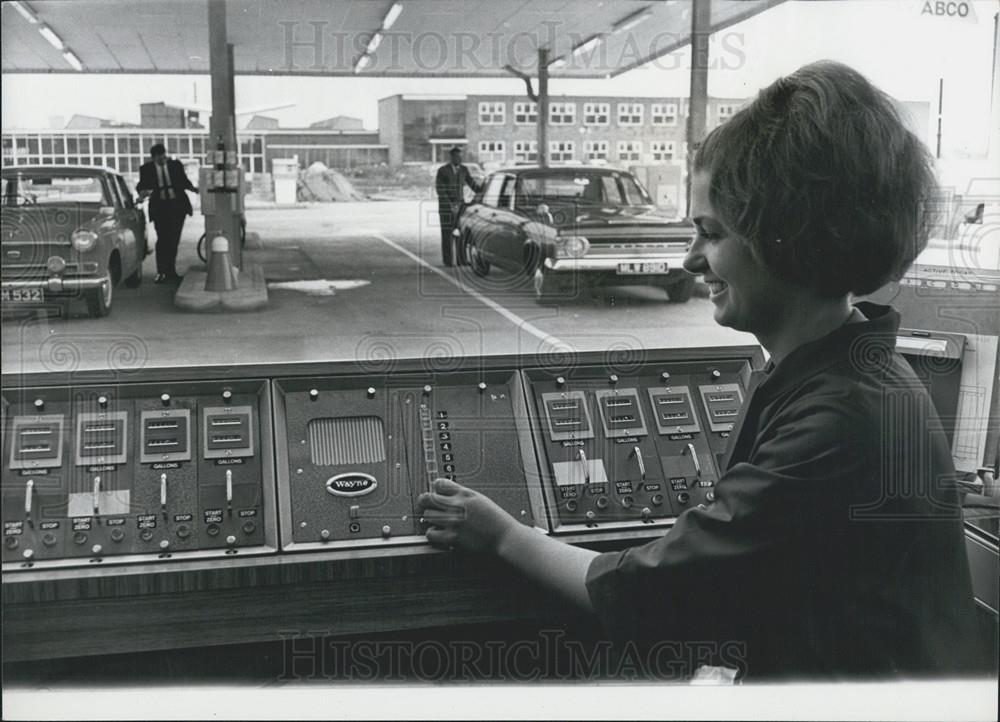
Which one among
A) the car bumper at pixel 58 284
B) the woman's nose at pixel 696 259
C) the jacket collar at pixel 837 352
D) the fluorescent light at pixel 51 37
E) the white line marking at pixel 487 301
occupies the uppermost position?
the fluorescent light at pixel 51 37

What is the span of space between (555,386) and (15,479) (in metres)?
0.71

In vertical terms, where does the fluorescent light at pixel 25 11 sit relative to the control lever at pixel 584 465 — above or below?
above

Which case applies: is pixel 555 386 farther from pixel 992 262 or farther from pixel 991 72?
pixel 991 72

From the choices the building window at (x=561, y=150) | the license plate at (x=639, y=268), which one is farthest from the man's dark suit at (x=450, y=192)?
the license plate at (x=639, y=268)

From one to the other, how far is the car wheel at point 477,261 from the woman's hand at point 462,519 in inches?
124

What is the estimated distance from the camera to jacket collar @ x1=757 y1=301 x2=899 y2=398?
86 cm

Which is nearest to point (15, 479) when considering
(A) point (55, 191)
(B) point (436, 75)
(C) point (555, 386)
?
(C) point (555, 386)

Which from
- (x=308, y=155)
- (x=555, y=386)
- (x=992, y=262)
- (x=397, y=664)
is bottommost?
(x=397, y=664)

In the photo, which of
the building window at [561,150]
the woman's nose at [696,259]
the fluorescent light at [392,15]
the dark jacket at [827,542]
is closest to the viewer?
the dark jacket at [827,542]

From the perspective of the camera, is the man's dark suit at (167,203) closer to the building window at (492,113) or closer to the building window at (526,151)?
the building window at (492,113)

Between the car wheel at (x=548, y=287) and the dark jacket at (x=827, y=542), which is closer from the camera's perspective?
the dark jacket at (x=827, y=542)

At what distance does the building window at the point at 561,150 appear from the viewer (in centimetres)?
404

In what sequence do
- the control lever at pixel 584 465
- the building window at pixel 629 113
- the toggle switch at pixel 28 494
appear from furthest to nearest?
the building window at pixel 629 113
the control lever at pixel 584 465
the toggle switch at pixel 28 494

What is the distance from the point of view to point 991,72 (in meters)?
1.68
